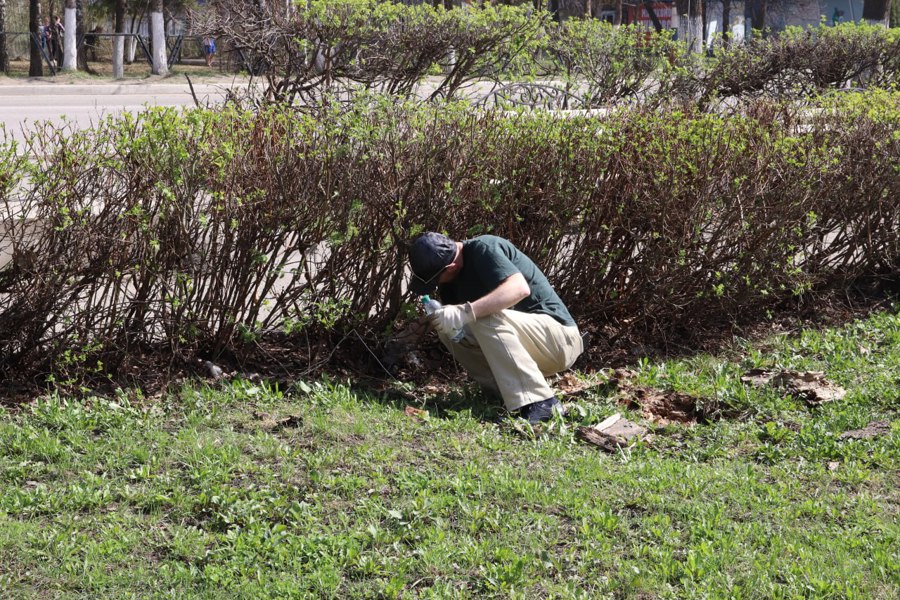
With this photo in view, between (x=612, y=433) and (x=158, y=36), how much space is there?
73.5 feet

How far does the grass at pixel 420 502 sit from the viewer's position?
3.28 metres

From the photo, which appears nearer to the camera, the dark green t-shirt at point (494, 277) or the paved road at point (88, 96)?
the dark green t-shirt at point (494, 277)

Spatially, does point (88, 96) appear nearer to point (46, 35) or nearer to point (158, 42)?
point (158, 42)

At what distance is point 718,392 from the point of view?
17.5ft

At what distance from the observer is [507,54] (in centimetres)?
1152

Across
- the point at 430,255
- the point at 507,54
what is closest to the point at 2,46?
the point at 507,54

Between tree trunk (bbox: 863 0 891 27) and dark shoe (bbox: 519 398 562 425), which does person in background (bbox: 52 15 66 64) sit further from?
dark shoe (bbox: 519 398 562 425)

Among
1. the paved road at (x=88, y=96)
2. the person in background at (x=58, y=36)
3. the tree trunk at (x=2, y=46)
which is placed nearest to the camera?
the paved road at (x=88, y=96)

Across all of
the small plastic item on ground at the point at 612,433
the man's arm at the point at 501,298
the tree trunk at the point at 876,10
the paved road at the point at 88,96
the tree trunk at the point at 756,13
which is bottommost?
the small plastic item on ground at the point at 612,433

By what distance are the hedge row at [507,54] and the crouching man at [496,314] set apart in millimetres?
2660

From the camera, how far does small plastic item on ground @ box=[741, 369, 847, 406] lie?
5.27m

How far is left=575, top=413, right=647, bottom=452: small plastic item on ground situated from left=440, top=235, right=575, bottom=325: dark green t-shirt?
25.4 inches

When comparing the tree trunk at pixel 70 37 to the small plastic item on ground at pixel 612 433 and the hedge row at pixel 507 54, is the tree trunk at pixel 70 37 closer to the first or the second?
the hedge row at pixel 507 54

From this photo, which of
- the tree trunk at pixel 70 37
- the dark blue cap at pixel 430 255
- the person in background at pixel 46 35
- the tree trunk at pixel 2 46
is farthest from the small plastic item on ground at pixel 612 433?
the person in background at pixel 46 35
